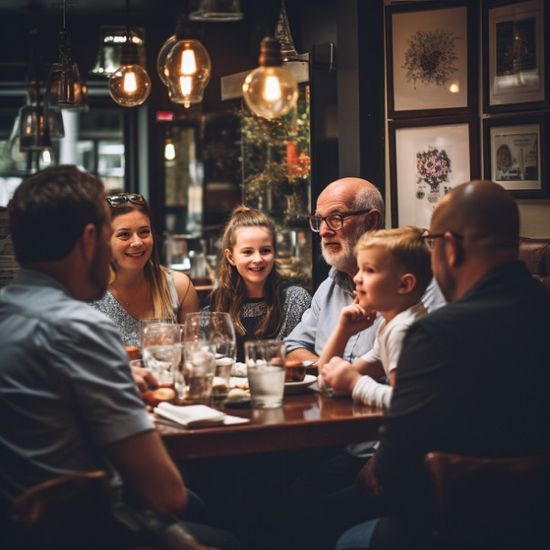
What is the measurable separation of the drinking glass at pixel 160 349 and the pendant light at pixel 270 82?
0.75 m

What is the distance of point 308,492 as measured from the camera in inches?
121

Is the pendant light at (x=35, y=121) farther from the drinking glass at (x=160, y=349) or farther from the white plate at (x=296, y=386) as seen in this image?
the white plate at (x=296, y=386)

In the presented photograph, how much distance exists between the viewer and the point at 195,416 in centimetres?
229

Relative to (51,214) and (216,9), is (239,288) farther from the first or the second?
(51,214)

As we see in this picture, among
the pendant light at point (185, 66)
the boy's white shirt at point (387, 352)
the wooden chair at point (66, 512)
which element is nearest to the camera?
the wooden chair at point (66, 512)

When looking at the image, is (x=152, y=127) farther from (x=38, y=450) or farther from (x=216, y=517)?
(x=38, y=450)

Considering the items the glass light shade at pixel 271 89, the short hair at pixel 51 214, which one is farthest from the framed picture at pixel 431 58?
the short hair at pixel 51 214

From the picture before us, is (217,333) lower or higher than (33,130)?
lower

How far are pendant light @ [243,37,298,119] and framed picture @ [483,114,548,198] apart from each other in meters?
1.80

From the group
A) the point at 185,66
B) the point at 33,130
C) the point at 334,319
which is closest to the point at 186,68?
the point at 185,66

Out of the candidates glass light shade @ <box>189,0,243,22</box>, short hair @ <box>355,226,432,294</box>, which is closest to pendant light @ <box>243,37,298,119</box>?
glass light shade @ <box>189,0,243,22</box>

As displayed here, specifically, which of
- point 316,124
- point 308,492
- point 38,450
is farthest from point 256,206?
point 38,450

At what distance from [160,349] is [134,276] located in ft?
3.94

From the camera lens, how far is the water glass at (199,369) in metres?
2.50
